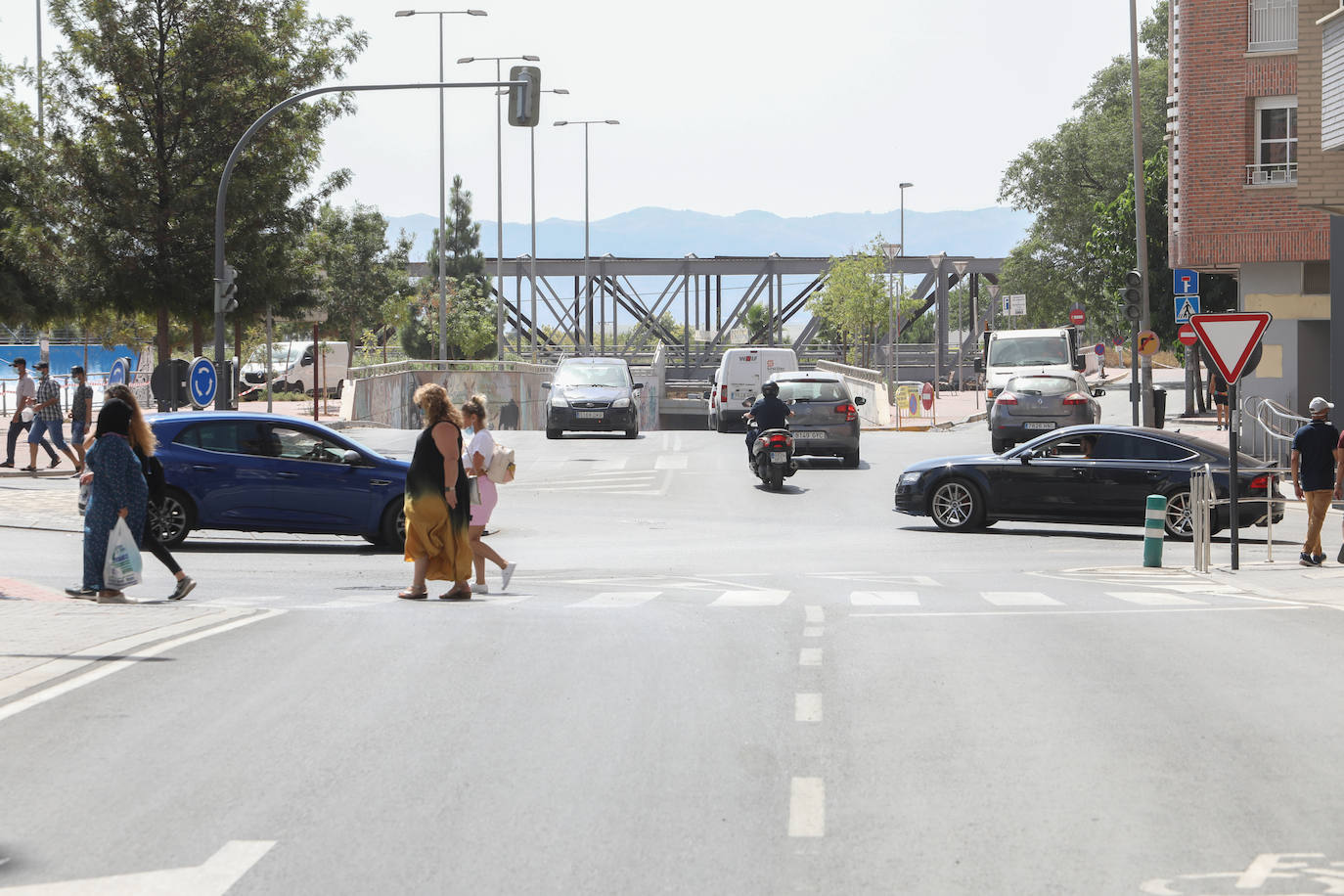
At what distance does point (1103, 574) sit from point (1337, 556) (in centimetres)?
330

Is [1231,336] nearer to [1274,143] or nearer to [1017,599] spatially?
[1017,599]

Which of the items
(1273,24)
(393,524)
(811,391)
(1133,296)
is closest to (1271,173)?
(1273,24)

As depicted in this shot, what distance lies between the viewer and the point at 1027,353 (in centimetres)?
4112

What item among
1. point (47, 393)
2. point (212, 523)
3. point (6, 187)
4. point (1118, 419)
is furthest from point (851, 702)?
point (1118, 419)

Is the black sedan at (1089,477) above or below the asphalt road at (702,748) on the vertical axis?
above

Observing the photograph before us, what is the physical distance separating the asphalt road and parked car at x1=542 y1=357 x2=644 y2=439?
Result: 23.0 m

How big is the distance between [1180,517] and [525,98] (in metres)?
11.3

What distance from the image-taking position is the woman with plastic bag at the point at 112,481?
40.5ft

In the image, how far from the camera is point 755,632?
11367 mm

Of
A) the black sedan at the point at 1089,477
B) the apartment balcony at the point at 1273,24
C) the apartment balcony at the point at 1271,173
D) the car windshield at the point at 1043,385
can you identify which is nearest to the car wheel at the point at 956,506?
the black sedan at the point at 1089,477

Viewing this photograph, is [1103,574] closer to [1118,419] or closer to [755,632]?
[755,632]

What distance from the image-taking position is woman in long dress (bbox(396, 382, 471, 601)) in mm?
12539

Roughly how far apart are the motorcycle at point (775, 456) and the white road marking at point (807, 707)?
17297 mm

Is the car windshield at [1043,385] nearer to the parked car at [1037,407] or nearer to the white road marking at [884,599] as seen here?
the parked car at [1037,407]
